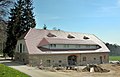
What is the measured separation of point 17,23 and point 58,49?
42.4ft

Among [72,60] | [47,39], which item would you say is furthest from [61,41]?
[72,60]

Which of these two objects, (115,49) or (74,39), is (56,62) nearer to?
(74,39)

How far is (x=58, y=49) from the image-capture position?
45.4 m

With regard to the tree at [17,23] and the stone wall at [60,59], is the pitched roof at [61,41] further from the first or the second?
the tree at [17,23]

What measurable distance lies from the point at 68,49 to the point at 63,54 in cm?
272

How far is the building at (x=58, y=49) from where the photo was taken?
4197 cm

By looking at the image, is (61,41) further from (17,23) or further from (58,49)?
(17,23)

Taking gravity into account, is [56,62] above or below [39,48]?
below

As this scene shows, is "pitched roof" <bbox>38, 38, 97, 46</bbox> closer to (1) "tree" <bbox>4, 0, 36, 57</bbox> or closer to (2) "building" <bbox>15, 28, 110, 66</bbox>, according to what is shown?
(2) "building" <bbox>15, 28, 110, 66</bbox>

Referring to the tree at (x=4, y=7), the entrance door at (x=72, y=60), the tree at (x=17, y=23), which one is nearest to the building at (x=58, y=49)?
the entrance door at (x=72, y=60)

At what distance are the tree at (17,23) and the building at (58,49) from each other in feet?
12.8

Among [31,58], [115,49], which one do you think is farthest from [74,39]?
[115,49]

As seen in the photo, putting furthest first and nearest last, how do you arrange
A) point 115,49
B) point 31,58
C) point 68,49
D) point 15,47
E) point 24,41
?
point 115,49, point 15,47, point 68,49, point 24,41, point 31,58

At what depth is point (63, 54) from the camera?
44.8 meters
